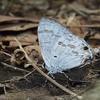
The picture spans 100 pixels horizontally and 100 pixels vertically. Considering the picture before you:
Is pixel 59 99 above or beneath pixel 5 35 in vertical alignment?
beneath

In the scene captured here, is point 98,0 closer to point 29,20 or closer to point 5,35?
point 29,20

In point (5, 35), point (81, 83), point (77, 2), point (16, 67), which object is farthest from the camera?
point (77, 2)

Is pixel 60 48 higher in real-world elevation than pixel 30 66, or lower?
higher

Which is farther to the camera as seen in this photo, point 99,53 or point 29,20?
point 29,20

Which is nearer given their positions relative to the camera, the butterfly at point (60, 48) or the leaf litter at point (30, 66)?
the leaf litter at point (30, 66)

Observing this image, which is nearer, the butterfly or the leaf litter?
the leaf litter

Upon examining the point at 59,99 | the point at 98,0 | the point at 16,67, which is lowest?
the point at 59,99

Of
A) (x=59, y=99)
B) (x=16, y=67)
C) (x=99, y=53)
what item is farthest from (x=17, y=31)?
(x=59, y=99)

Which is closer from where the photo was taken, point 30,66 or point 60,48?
point 60,48
